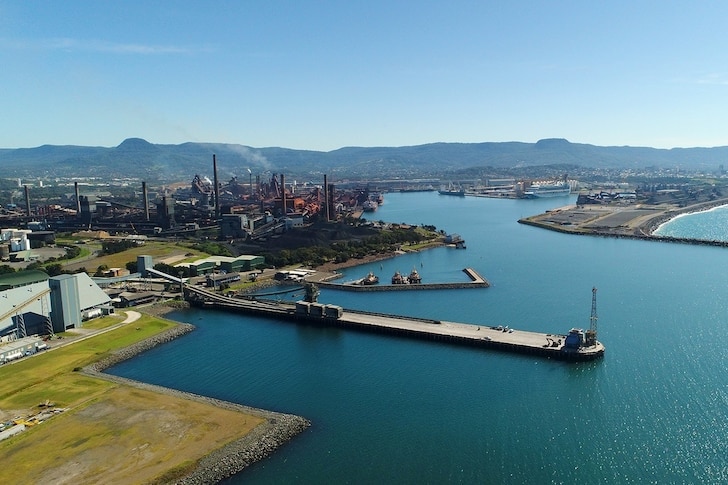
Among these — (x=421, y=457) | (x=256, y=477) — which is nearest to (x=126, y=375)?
(x=256, y=477)

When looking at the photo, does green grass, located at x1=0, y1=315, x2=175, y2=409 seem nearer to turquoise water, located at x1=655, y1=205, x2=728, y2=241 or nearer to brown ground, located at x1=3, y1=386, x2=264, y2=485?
brown ground, located at x1=3, y1=386, x2=264, y2=485

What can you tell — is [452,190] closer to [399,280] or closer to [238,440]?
[399,280]

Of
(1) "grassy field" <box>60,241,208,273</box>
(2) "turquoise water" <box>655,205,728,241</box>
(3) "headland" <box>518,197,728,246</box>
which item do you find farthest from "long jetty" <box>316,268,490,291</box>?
(2) "turquoise water" <box>655,205,728,241</box>

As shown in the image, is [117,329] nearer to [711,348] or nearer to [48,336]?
[48,336]

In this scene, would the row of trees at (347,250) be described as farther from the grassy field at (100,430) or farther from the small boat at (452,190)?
the small boat at (452,190)

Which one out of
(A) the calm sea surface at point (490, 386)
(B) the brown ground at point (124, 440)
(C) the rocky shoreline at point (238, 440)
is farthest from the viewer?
(A) the calm sea surface at point (490, 386)

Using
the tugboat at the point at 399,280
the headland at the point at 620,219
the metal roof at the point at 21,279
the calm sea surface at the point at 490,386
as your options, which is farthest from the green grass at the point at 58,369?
the headland at the point at 620,219
